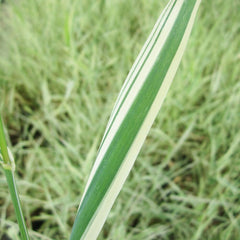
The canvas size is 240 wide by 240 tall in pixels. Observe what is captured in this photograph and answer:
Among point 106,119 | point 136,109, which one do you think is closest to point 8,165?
point 136,109

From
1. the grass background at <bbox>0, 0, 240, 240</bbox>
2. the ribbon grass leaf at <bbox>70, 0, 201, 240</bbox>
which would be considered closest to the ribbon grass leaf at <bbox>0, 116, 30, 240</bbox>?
the ribbon grass leaf at <bbox>70, 0, 201, 240</bbox>

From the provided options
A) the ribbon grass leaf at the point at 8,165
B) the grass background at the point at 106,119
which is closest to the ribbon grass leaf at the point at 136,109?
the ribbon grass leaf at the point at 8,165

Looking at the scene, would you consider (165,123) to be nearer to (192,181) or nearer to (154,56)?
(192,181)

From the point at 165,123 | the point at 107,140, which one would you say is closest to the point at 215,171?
the point at 165,123

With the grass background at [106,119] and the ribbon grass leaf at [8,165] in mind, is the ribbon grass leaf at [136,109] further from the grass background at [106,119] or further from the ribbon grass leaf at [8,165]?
the grass background at [106,119]

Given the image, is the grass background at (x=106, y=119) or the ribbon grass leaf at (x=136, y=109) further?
the grass background at (x=106, y=119)
